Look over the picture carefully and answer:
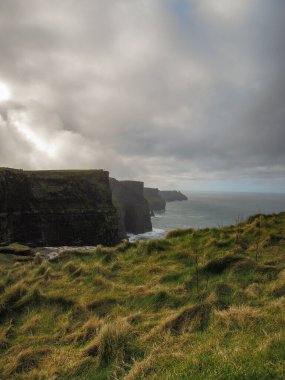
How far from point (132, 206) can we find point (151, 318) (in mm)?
119563

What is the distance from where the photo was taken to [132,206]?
416 ft

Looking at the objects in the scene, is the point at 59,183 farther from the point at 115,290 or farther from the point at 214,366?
the point at 214,366

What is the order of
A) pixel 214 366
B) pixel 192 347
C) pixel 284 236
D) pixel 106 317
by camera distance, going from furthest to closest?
1. pixel 284 236
2. pixel 106 317
3. pixel 192 347
4. pixel 214 366

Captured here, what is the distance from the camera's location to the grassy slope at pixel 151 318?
183 inches

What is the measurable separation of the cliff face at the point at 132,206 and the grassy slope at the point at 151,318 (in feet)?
345

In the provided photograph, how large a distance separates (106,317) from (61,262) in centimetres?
810

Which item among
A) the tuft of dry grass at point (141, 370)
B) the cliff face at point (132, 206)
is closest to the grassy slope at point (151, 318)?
the tuft of dry grass at point (141, 370)

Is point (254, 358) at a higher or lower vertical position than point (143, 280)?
higher

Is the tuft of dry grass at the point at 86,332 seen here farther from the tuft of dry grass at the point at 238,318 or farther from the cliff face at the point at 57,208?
the cliff face at the point at 57,208

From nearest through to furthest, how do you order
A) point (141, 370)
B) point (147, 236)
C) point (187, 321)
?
point (141, 370)
point (187, 321)
point (147, 236)

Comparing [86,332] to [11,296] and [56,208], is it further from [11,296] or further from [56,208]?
[56,208]

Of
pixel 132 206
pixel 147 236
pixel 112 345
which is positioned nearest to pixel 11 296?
pixel 112 345

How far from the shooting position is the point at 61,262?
15.2m

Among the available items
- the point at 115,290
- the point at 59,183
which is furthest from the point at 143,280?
the point at 59,183
